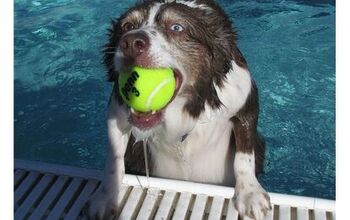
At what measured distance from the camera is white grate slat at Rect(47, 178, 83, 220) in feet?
11.2

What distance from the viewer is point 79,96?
7.18 meters

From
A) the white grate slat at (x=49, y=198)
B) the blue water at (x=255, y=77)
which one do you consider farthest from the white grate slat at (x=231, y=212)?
the blue water at (x=255, y=77)

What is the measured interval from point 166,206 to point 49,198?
813 mm

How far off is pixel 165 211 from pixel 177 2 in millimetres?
1452

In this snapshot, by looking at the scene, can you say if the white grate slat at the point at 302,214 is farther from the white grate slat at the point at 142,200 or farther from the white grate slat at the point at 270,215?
the white grate slat at the point at 270,215

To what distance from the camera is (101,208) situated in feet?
11.4

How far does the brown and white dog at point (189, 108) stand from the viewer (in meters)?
3.30

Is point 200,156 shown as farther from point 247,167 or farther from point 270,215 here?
point 270,215

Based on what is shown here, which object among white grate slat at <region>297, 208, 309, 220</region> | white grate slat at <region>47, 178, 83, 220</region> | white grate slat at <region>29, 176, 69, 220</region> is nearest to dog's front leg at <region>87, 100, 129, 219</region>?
white grate slat at <region>47, 178, 83, 220</region>

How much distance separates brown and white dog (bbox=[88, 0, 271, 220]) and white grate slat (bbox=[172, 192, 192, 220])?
1.03 feet

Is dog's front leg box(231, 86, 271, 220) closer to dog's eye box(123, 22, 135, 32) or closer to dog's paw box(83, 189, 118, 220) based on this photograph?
dog's paw box(83, 189, 118, 220)

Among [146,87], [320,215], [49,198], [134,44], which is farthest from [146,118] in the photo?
[320,215]
